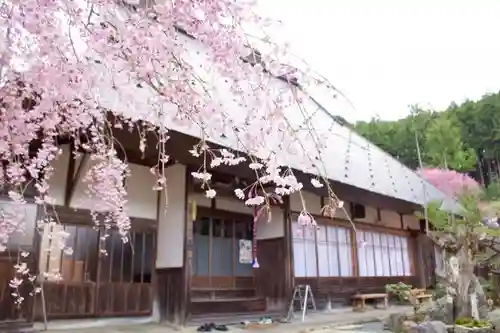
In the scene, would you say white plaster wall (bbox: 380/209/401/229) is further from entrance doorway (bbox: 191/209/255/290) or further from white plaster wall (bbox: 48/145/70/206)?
white plaster wall (bbox: 48/145/70/206)

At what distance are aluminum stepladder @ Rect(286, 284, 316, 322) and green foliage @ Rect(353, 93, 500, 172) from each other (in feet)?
34.4

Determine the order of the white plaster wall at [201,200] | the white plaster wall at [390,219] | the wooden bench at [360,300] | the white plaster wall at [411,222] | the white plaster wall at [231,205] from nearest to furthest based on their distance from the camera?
the white plaster wall at [201,200] → the white plaster wall at [231,205] → the wooden bench at [360,300] → the white plaster wall at [390,219] → the white plaster wall at [411,222]

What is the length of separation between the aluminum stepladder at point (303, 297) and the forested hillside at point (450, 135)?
12.1 m

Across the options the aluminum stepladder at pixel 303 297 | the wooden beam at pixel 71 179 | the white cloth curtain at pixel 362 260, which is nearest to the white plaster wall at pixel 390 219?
the white cloth curtain at pixel 362 260

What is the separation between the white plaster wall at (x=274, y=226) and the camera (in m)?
8.84

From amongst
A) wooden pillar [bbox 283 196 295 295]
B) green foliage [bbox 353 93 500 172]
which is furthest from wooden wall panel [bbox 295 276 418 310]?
green foliage [bbox 353 93 500 172]

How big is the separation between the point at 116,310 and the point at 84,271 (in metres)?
0.74

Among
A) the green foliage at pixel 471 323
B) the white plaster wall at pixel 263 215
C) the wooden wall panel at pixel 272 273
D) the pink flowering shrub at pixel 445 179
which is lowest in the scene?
the green foliage at pixel 471 323

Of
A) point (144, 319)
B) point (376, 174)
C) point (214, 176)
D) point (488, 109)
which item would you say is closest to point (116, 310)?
point (144, 319)

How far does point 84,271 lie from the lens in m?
6.43

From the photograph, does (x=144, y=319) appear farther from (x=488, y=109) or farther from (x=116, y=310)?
(x=488, y=109)

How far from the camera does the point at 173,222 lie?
727 cm

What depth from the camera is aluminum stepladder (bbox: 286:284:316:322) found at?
8.13m

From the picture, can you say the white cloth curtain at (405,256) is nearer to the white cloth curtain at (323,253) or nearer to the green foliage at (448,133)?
the white cloth curtain at (323,253)
